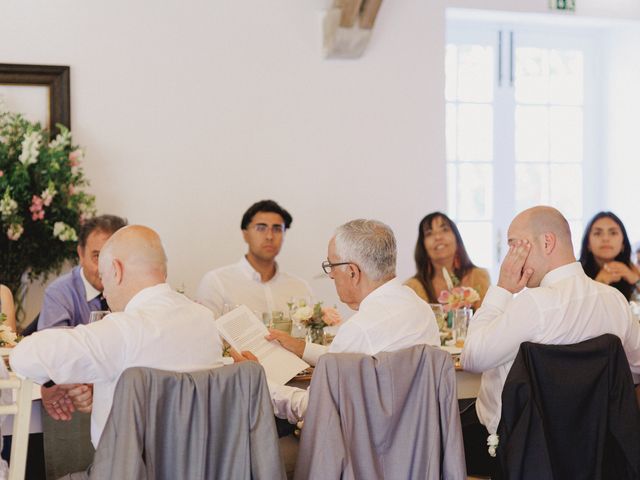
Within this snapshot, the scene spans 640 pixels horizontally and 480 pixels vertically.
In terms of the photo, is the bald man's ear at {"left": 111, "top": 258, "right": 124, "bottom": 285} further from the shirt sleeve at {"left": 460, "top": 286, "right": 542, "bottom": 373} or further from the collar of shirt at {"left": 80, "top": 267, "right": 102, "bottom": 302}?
the collar of shirt at {"left": 80, "top": 267, "right": 102, "bottom": 302}

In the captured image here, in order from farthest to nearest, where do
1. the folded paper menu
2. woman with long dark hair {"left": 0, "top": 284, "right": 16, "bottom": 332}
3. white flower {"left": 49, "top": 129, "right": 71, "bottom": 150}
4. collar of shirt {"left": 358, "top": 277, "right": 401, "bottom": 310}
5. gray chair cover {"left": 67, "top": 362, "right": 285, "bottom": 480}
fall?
white flower {"left": 49, "top": 129, "right": 71, "bottom": 150} → woman with long dark hair {"left": 0, "top": 284, "right": 16, "bottom": 332} → the folded paper menu → collar of shirt {"left": 358, "top": 277, "right": 401, "bottom": 310} → gray chair cover {"left": 67, "top": 362, "right": 285, "bottom": 480}

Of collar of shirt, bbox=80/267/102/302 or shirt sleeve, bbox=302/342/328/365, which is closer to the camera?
shirt sleeve, bbox=302/342/328/365

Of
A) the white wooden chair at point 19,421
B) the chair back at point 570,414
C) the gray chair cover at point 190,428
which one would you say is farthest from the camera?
the chair back at point 570,414

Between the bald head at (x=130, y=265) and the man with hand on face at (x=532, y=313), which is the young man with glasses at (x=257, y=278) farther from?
the bald head at (x=130, y=265)

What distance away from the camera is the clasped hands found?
2318mm

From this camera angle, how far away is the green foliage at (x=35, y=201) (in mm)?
4129

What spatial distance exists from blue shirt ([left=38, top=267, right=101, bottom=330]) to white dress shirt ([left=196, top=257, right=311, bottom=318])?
2.74 feet

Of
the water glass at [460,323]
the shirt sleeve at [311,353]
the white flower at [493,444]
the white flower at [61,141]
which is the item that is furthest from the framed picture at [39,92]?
the white flower at [493,444]

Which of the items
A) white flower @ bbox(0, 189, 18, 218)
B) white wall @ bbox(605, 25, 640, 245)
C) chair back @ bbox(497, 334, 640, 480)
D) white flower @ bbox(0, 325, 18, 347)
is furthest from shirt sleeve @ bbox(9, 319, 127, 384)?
white wall @ bbox(605, 25, 640, 245)

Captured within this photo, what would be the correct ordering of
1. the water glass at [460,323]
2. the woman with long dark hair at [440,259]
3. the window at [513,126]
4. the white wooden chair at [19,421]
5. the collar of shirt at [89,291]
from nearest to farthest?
the white wooden chair at [19,421]
the water glass at [460,323]
the collar of shirt at [89,291]
the woman with long dark hair at [440,259]
the window at [513,126]

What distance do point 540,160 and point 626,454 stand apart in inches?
147

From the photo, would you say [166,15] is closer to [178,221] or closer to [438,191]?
[178,221]

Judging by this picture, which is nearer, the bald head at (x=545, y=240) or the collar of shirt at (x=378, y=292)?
the collar of shirt at (x=378, y=292)

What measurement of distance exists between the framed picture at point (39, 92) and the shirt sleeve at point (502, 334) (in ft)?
9.44
